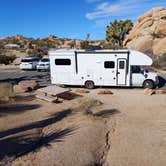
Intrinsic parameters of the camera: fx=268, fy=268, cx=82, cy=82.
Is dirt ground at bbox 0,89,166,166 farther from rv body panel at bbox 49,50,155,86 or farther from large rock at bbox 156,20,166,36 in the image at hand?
large rock at bbox 156,20,166,36

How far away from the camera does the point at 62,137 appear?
9289 mm

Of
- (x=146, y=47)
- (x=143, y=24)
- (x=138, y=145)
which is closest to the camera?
(x=138, y=145)

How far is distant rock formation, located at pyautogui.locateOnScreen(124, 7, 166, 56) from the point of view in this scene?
4103 cm

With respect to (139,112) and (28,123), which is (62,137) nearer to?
(28,123)

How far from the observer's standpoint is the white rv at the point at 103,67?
18.8 meters

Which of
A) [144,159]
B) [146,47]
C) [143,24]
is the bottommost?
[144,159]

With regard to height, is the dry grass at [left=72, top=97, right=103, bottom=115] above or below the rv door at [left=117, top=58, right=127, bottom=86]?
below

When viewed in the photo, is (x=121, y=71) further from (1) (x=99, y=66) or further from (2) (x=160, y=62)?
(2) (x=160, y=62)

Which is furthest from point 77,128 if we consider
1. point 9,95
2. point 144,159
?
point 9,95

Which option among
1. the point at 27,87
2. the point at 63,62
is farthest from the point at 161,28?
the point at 27,87

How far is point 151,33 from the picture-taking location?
153ft

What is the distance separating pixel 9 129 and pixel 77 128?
8.59 ft

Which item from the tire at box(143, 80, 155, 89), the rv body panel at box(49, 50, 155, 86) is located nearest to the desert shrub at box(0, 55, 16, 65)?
the rv body panel at box(49, 50, 155, 86)

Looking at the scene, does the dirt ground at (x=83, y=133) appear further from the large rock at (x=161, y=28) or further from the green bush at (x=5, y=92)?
the large rock at (x=161, y=28)
